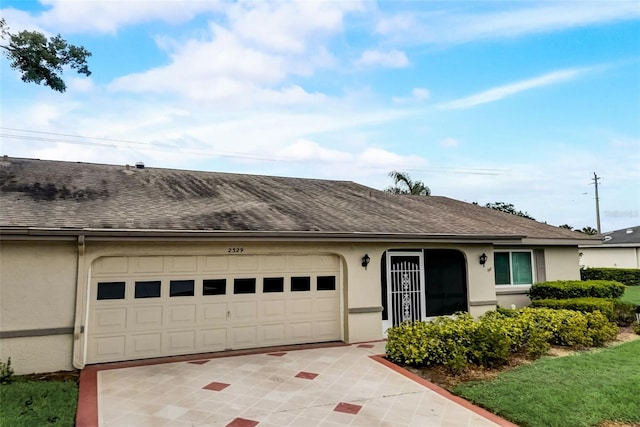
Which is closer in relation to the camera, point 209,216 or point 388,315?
point 209,216

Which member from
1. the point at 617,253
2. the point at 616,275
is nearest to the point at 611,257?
the point at 617,253

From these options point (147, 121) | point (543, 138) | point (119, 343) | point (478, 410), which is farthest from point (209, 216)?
point (543, 138)

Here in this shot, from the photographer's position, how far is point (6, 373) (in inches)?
250

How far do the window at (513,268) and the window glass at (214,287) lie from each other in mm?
9064

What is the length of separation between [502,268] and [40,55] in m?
13.9

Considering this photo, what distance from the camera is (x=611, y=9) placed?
923 centimetres

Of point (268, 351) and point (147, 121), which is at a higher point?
point (147, 121)

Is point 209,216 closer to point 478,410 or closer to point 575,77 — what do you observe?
point 478,410

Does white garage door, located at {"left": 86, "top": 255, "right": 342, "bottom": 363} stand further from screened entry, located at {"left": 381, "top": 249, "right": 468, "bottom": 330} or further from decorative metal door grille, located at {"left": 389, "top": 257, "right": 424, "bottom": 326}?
decorative metal door grille, located at {"left": 389, "top": 257, "right": 424, "bottom": 326}

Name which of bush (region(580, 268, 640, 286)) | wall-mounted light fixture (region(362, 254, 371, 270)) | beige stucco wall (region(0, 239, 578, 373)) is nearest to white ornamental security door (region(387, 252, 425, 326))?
wall-mounted light fixture (region(362, 254, 371, 270))

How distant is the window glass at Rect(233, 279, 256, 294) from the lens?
28.4ft

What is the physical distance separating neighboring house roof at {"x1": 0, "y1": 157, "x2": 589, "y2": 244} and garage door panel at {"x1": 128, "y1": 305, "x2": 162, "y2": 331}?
1748 mm

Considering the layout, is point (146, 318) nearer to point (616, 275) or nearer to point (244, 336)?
point (244, 336)

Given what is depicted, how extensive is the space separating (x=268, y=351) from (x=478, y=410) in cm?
453
